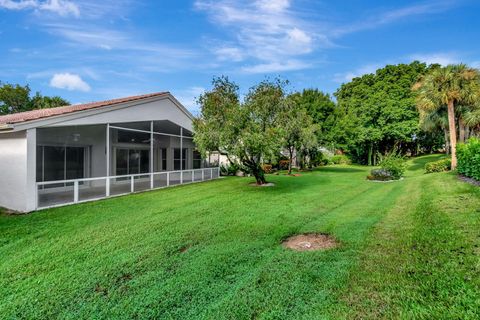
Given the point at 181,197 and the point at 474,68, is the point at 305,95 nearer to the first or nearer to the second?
the point at 474,68

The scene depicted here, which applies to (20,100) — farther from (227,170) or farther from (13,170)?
(13,170)

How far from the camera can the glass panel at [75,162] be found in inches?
486

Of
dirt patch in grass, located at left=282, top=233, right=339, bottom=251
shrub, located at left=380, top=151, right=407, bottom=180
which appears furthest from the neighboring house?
shrub, located at left=380, top=151, right=407, bottom=180

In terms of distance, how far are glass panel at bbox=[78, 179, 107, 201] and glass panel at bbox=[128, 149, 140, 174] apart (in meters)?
1.88

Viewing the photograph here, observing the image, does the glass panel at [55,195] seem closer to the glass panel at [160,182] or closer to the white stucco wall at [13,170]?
the white stucco wall at [13,170]

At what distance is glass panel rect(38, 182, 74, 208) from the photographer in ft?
30.6

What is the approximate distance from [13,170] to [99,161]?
15.8 ft

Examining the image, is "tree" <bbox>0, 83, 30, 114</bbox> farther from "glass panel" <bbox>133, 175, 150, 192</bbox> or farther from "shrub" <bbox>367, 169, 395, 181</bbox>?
"shrub" <bbox>367, 169, 395, 181</bbox>

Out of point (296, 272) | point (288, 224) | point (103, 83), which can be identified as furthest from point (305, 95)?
point (296, 272)

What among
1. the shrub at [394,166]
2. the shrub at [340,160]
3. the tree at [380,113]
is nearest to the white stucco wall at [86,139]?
the shrub at [394,166]

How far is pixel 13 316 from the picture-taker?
318 cm

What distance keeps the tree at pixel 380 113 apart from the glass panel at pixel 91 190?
22576 mm

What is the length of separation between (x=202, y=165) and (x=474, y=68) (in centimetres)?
1962

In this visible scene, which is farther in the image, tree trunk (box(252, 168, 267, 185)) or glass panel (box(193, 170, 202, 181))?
glass panel (box(193, 170, 202, 181))
